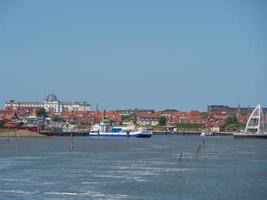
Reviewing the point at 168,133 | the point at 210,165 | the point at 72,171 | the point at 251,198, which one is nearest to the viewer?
the point at 251,198

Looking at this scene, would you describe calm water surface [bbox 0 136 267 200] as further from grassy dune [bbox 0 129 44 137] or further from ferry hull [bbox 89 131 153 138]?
ferry hull [bbox 89 131 153 138]

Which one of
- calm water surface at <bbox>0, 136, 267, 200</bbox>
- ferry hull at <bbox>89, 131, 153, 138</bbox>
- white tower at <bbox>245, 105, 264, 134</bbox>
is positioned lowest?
calm water surface at <bbox>0, 136, 267, 200</bbox>

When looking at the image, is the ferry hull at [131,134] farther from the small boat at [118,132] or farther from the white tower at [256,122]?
the white tower at [256,122]

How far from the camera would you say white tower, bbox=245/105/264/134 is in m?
154

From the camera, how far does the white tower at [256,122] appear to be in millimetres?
153500

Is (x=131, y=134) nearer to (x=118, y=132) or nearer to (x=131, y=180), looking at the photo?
(x=118, y=132)

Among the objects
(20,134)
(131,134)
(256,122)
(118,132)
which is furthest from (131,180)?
(256,122)

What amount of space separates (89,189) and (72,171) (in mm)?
9755

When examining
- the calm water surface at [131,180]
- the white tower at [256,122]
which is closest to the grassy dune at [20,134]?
the white tower at [256,122]

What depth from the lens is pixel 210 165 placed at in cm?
4969

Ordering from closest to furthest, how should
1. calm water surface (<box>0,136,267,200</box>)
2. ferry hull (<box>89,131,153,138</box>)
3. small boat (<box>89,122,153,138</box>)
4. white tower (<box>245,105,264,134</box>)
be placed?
calm water surface (<box>0,136,267,200</box>), ferry hull (<box>89,131,153,138</box>), small boat (<box>89,122,153,138</box>), white tower (<box>245,105,264,134</box>)

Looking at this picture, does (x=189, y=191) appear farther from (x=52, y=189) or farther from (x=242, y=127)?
(x=242, y=127)

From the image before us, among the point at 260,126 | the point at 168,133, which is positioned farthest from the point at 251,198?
the point at 168,133

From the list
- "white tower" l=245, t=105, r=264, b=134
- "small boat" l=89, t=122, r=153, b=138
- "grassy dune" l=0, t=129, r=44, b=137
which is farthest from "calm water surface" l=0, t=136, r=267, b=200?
"white tower" l=245, t=105, r=264, b=134
